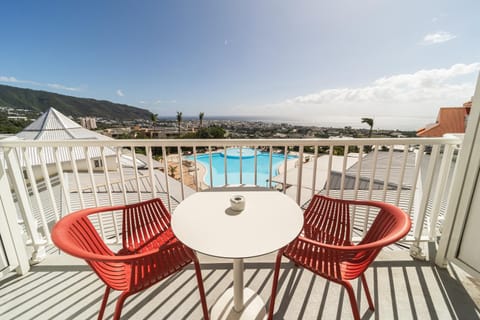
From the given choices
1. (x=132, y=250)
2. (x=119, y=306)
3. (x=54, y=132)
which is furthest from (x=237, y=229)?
(x=54, y=132)

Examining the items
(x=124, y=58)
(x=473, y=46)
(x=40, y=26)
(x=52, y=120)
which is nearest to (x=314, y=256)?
(x=473, y=46)

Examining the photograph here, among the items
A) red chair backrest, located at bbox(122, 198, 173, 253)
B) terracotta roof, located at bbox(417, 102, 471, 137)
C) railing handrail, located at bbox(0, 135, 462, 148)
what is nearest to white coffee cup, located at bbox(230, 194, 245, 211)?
red chair backrest, located at bbox(122, 198, 173, 253)

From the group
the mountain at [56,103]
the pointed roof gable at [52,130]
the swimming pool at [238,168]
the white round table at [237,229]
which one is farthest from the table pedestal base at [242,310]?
the mountain at [56,103]

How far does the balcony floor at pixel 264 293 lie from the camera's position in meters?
1.37

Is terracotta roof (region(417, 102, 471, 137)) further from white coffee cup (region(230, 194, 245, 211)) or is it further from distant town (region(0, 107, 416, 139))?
white coffee cup (region(230, 194, 245, 211))

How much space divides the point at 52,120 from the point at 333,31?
13613mm

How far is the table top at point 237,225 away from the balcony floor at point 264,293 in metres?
0.83

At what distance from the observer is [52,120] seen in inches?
382

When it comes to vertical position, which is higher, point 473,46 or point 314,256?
point 473,46

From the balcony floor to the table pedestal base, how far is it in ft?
0.31

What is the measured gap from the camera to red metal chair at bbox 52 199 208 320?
91 centimetres

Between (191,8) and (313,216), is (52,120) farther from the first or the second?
A: (313,216)

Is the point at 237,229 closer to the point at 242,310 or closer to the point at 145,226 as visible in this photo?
the point at 242,310

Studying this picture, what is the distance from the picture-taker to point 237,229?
102 centimetres
